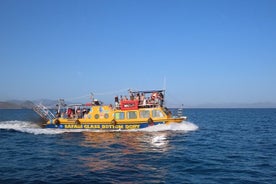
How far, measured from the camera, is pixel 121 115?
106 ft

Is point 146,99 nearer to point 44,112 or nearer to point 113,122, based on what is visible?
point 113,122

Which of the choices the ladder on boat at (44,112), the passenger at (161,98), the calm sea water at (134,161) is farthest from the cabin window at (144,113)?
the ladder on boat at (44,112)

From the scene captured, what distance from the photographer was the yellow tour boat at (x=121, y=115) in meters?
31.8

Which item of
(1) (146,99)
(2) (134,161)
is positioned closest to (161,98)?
(1) (146,99)

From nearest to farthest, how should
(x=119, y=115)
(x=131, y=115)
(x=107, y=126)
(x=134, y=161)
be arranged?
(x=134, y=161) → (x=131, y=115) → (x=107, y=126) → (x=119, y=115)

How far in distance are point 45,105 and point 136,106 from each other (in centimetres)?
1260

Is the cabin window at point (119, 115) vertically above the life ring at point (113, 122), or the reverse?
the cabin window at point (119, 115)

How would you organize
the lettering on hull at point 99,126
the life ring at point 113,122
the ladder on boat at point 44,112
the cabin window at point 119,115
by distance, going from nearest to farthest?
the lettering on hull at point 99,126
the life ring at point 113,122
the cabin window at point 119,115
the ladder on boat at point 44,112

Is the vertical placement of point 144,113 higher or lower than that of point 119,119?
higher

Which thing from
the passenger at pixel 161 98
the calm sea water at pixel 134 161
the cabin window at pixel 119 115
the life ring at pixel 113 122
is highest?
the passenger at pixel 161 98

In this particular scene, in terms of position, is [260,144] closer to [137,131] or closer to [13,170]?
[137,131]

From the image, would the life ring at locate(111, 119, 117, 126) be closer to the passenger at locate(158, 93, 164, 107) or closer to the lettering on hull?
the lettering on hull

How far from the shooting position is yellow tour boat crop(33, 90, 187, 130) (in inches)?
1251

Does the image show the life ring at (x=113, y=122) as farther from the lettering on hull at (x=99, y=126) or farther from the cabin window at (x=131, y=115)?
the cabin window at (x=131, y=115)
